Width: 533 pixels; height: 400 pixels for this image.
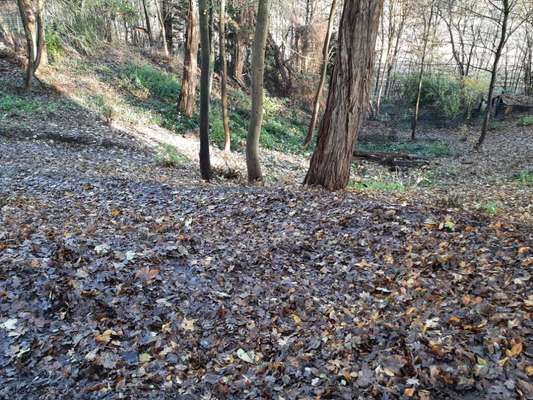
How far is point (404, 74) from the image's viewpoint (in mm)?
28188

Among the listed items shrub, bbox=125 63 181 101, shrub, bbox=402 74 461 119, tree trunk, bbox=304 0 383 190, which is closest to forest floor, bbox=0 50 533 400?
tree trunk, bbox=304 0 383 190

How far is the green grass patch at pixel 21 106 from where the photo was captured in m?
12.3

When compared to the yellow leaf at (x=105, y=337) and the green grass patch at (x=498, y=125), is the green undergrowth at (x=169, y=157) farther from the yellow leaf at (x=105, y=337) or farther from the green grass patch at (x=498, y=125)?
the green grass patch at (x=498, y=125)

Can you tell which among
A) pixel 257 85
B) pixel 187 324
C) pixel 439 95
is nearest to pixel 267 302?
pixel 187 324

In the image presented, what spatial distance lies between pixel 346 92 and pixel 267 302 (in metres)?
3.82

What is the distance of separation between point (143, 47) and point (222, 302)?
846 inches

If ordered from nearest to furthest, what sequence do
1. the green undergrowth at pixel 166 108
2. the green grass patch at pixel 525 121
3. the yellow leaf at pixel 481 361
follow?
1. the yellow leaf at pixel 481 361
2. the green undergrowth at pixel 166 108
3. the green grass patch at pixel 525 121

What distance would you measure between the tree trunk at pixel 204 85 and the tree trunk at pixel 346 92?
Result: 263 centimetres

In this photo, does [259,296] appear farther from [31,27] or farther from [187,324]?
[31,27]

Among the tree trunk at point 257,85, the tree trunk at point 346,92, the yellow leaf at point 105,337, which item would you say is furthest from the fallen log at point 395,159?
the yellow leaf at point 105,337

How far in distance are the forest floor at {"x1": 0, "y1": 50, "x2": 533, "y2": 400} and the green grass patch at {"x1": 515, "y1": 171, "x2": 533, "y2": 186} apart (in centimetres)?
344

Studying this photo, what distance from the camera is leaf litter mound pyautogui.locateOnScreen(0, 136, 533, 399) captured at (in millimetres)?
2920

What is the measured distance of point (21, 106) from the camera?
41.6 feet

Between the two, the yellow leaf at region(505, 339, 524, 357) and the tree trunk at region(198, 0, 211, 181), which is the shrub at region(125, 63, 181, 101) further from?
the yellow leaf at region(505, 339, 524, 357)
